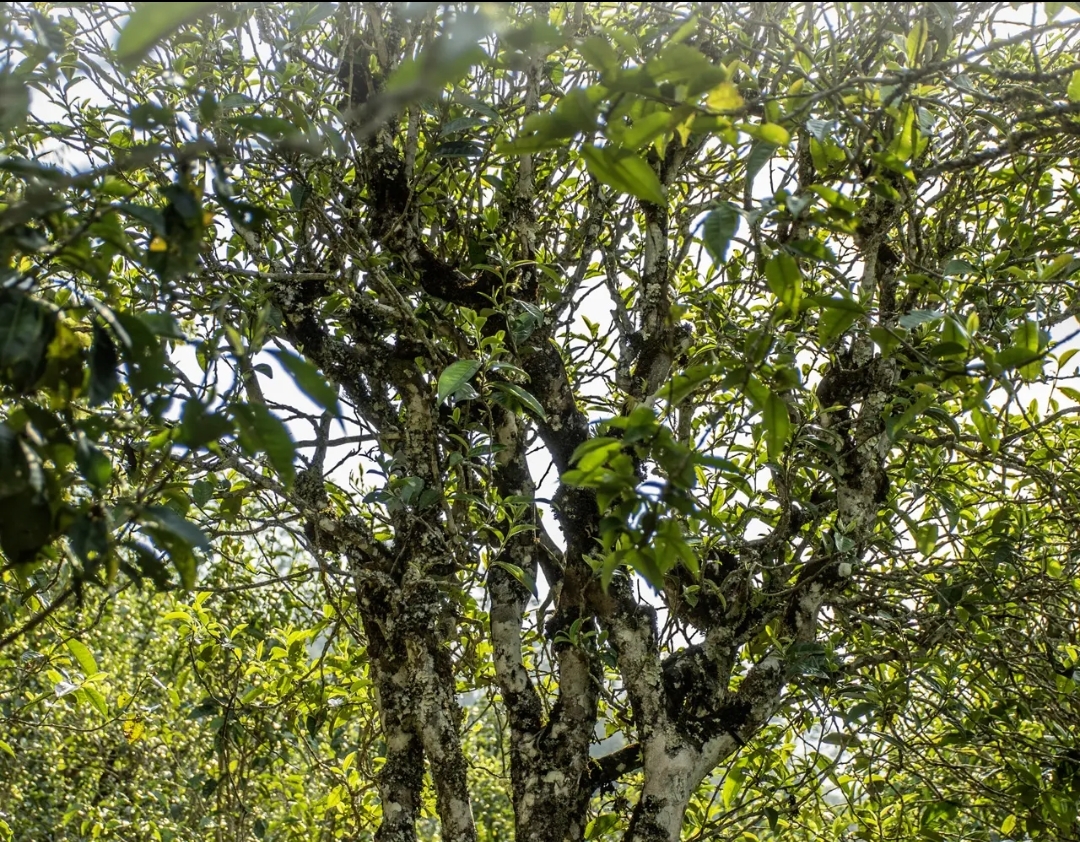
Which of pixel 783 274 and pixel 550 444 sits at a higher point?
pixel 550 444

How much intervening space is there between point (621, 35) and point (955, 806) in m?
2.93

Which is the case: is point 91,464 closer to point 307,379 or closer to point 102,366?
point 102,366

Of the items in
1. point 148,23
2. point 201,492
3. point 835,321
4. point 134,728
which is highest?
point 134,728

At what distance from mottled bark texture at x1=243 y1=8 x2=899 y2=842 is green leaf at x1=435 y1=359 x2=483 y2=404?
40 centimetres

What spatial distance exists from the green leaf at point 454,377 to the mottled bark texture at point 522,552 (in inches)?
15.9

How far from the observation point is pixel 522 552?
9.52ft

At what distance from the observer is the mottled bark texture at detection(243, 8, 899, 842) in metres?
2.70

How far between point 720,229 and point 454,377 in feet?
3.30

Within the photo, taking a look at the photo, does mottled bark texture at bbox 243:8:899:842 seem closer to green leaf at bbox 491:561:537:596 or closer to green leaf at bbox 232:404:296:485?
green leaf at bbox 491:561:537:596

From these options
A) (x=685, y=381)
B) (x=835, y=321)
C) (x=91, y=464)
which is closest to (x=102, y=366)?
(x=91, y=464)

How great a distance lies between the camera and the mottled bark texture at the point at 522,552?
106 inches

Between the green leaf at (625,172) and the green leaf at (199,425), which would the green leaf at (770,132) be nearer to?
the green leaf at (625,172)

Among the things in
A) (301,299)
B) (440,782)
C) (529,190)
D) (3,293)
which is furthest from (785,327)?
(3,293)

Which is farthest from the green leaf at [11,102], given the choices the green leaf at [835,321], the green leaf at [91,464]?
the green leaf at [835,321]
